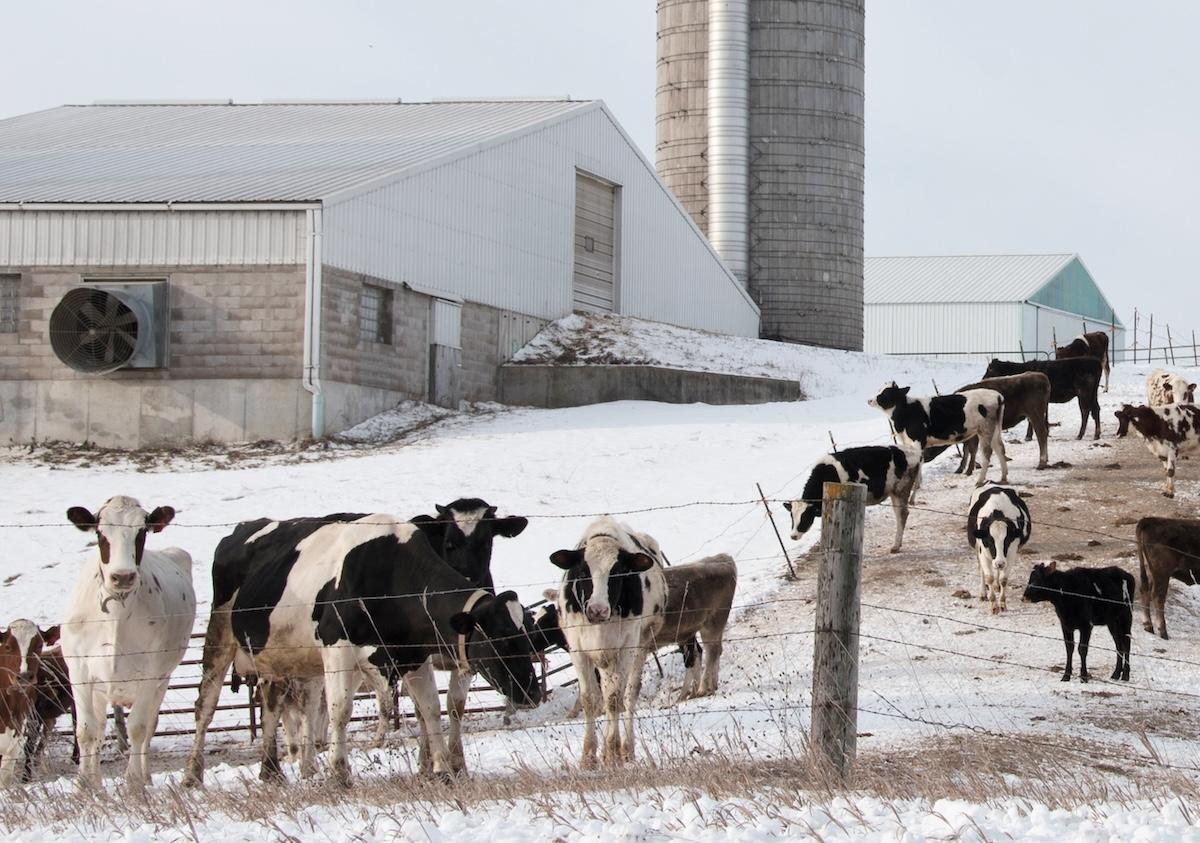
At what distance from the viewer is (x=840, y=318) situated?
165ft

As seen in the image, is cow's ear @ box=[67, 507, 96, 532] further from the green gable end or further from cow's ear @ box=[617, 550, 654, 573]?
the green gable end

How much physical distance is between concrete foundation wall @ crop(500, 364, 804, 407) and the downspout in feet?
20.4

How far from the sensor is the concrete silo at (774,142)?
49.0 m

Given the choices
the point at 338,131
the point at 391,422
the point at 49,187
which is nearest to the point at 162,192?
the point at 49,187

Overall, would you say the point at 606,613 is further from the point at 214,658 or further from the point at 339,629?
the point at 214,658

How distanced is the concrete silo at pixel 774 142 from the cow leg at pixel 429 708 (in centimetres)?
3898

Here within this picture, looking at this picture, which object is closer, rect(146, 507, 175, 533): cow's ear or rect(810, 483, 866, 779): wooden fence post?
rect(810, 483, 866, 779): wooden fence post

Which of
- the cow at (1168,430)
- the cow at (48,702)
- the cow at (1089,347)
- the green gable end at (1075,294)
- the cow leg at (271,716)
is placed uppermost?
the green gable end at (1075,294)

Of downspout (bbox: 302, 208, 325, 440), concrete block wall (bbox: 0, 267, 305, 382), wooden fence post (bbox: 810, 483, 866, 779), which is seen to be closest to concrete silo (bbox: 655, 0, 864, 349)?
downspout (bbox: 302, 208, 325, 440)

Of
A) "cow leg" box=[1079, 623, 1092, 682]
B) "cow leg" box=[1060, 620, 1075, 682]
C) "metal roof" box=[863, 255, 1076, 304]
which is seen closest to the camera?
"cow leg" box=[1079, 623, 1092, 682]

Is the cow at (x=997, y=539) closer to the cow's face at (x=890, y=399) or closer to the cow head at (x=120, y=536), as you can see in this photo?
the cow's face at (x=890, y=399)

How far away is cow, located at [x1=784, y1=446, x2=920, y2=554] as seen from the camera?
20.4 metres

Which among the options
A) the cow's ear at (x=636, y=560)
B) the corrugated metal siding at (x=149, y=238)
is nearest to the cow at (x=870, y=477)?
the cow's ear at (x=636, y=560)

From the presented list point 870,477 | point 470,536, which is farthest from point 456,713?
point 870,477
